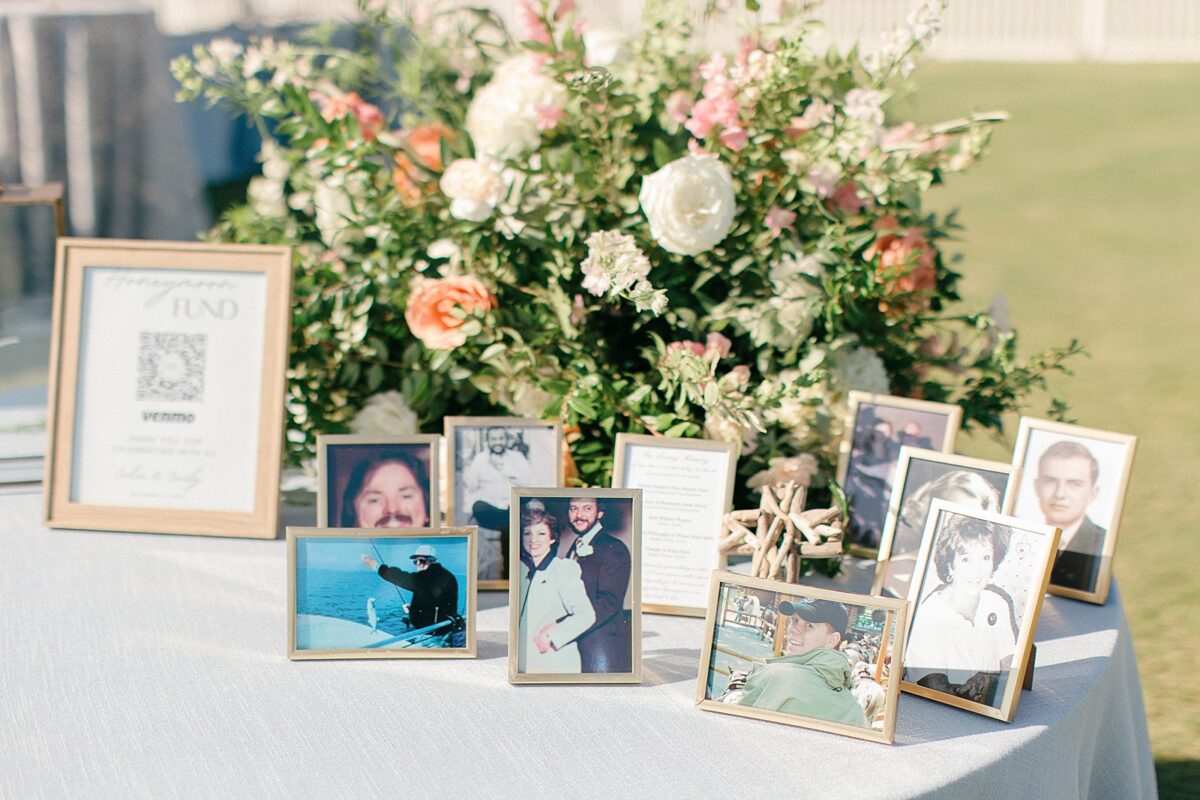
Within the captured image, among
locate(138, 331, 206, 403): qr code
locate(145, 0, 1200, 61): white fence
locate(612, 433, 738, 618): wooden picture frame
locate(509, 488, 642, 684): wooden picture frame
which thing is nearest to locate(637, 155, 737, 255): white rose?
locate(612, 433, 738, 618): wooden picture frame

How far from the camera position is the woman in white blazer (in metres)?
1.10

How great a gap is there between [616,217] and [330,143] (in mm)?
390

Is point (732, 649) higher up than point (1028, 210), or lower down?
lower down

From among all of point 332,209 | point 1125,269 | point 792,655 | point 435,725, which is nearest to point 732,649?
point 792,655

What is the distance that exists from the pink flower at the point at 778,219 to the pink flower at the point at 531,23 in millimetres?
380

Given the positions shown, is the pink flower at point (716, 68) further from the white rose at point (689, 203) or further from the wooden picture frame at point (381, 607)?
the wooden picture frame at point (381, 607)

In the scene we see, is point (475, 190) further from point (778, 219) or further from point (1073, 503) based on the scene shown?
point (1073, 503)

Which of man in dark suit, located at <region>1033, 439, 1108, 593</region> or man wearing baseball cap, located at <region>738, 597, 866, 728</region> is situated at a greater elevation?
man in dark suit, located at <region>1033, 439, 1108, 593</region>

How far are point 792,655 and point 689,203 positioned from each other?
53 cm

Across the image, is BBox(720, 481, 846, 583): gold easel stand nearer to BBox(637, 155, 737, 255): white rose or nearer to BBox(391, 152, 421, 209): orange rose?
BBox(637, 155, 737, 255): white rose

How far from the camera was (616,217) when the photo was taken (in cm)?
151

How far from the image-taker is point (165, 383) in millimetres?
1475

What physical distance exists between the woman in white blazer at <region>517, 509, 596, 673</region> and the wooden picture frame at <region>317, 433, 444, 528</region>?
8.1 inches

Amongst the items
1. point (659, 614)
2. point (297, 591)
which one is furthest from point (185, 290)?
point (659, 614)
